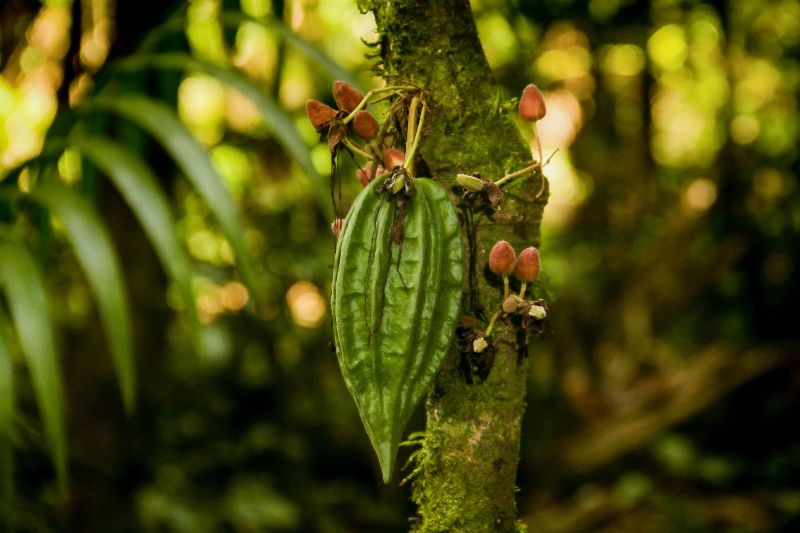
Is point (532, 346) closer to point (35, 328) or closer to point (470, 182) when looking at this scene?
point (35, 328)

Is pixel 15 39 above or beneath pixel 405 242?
above

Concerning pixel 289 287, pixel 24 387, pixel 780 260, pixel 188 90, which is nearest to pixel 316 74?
pixel 289 287

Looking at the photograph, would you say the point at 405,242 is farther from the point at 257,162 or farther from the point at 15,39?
the point at 257,162

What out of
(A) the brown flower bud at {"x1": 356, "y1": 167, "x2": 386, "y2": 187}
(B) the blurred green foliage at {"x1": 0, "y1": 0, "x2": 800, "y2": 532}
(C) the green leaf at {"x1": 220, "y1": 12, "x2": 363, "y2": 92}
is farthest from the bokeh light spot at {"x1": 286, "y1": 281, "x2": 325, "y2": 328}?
(A) the brown flower bud at {"x1": 356, "y1": 167, "x2": 386, "y2": 187}

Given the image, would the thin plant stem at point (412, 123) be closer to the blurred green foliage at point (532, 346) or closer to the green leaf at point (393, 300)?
the green leaf at point (393, 300)

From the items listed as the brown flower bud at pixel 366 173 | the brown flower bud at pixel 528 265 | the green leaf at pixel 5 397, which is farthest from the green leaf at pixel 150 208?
the brown flower bud at pixel 528 265

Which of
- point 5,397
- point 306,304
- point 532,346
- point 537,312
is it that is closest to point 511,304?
point 537,312
